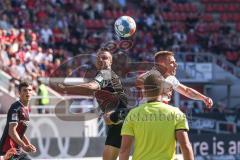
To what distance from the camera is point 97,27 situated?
30.8m

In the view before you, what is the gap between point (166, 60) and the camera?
8758 millimetres

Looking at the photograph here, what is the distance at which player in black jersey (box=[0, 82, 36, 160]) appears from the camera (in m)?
10.4

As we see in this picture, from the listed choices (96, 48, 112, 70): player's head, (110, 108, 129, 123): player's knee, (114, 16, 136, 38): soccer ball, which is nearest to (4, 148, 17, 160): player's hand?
Answer: (110, 108, 129, 123): player's knee

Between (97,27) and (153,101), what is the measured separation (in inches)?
926

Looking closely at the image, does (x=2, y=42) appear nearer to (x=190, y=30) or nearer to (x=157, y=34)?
(x=157, y=34)

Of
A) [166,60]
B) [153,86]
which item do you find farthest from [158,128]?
[166,60]

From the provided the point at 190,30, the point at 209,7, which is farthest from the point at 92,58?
the point at 209,7

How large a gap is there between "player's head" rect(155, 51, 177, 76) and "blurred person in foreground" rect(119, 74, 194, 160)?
1327 mm

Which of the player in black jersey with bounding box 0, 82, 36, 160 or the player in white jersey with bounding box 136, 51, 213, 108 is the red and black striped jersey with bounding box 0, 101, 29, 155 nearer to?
the player in black jersey with bounding box 0, 82, 36, 160

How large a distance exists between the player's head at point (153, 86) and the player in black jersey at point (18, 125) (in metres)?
3.38

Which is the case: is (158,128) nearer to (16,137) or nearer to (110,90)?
(16,137)

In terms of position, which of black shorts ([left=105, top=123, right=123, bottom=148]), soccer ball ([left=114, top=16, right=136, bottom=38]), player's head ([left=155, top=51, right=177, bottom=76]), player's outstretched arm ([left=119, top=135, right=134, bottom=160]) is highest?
soccer ball ([left=114, top=16, right=136, bottom=38])

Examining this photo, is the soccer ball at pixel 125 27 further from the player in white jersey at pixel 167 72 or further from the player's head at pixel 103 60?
the player in white jersey at pixel 167 72

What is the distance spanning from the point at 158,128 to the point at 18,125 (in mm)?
3717
